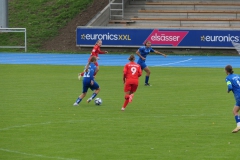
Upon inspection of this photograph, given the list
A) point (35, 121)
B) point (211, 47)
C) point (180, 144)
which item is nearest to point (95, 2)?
point (211, 47)

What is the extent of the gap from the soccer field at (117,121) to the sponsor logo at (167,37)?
46.6ft

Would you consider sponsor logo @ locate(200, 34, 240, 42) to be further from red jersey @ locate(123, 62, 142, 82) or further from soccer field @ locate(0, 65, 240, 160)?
red jersey @ locate(123, 62, 142, 82)

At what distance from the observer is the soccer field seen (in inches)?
513

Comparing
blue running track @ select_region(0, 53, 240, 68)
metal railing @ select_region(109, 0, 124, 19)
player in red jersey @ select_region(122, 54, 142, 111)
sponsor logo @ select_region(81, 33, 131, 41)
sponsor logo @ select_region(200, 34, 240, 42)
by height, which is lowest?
blue running track @ select_region(0, 53, 240, 68)

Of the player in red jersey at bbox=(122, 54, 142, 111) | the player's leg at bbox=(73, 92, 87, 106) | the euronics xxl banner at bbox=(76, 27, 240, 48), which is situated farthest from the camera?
the euronics xxl banner at bbox=(76, 27, 240, 48)

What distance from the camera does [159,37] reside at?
43.9 meters

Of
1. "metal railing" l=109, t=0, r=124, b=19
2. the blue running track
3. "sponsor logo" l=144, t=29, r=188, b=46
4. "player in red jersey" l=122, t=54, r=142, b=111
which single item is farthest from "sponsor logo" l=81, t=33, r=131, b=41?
"player in red jersey" l=122, t=54, r=142, b=111

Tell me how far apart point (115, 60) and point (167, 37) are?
5.19 metres

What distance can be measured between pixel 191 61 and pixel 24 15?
18903 millimetres

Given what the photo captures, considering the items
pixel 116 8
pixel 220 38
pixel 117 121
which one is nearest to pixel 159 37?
pixel 220 38

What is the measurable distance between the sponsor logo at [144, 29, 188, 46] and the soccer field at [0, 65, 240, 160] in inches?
559

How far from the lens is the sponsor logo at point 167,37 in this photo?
43.4 meters

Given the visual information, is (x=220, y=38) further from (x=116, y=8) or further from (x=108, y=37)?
(x=116, y=8)

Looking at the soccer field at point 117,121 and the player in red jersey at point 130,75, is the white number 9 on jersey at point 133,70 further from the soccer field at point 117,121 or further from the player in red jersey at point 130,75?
the soccer field at point 117,121
